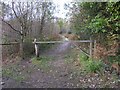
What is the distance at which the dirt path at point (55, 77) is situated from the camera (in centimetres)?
199

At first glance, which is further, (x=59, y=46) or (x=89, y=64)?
(x=89, y=64)

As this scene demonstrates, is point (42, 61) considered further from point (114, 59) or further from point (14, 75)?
point (114, 59)

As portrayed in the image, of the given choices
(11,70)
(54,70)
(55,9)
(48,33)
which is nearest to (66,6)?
(55,9)

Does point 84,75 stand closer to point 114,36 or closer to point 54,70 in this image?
point 54,70

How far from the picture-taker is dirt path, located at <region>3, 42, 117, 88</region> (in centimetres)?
199

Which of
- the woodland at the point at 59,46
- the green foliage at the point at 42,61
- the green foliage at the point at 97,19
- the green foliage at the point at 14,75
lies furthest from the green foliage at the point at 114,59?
the green foliage at the point at 14,75

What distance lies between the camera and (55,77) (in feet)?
6.71

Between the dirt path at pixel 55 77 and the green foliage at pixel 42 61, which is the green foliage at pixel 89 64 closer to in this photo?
the dirt path at pixel 55 77

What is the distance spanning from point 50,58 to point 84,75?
0.32m

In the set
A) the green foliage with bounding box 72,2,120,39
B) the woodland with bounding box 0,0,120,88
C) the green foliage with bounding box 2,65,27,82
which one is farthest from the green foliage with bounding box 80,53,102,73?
the green foliage with bounding box 2,65,27,82

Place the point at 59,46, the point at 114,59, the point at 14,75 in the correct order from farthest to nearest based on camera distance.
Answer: the point at 114,59
the point at 14,75
the point at 59,46

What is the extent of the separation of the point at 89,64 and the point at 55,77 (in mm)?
313

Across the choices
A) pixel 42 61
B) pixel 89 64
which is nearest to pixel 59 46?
pixel 42 61

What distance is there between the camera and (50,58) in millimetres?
2029
